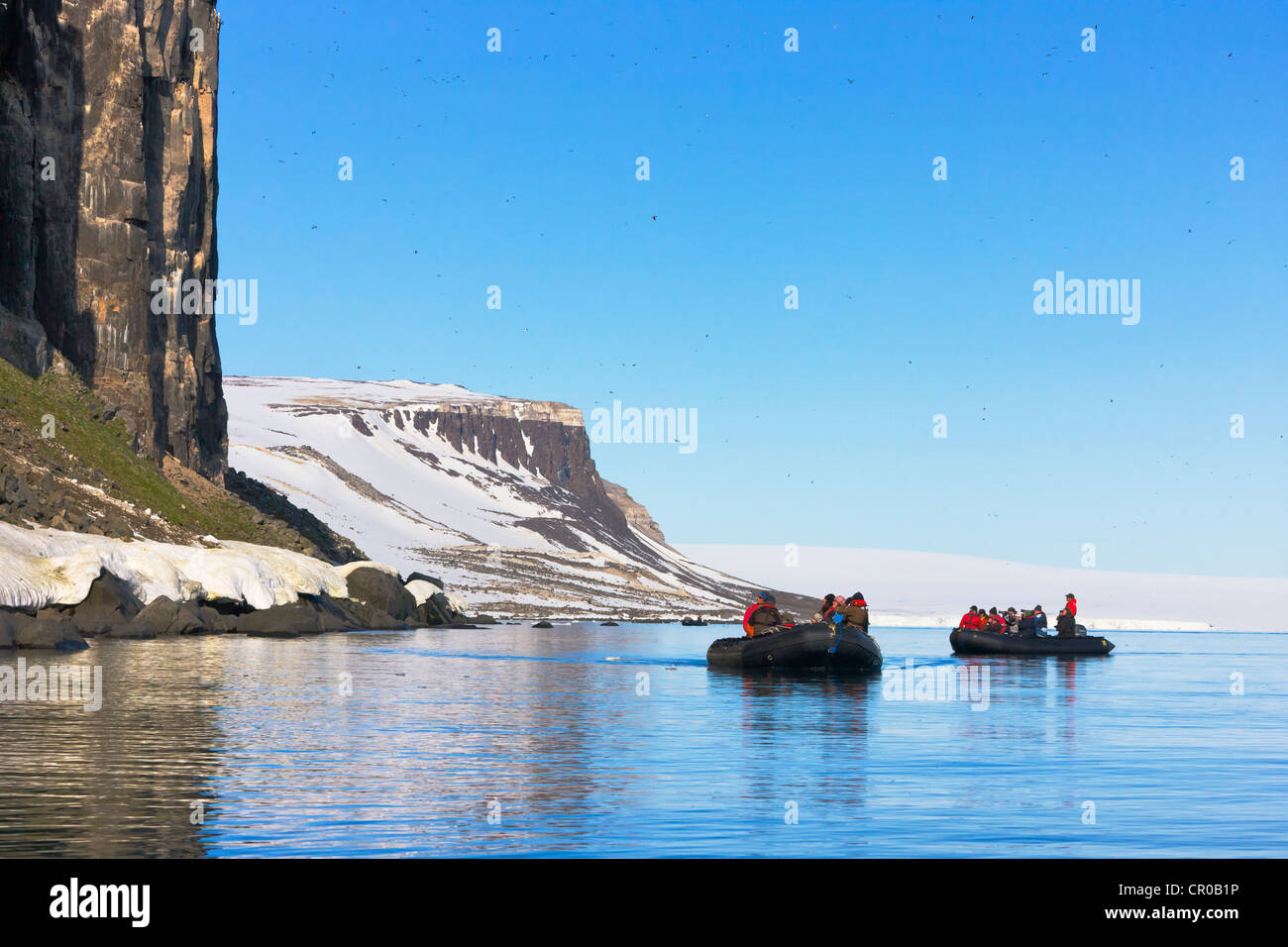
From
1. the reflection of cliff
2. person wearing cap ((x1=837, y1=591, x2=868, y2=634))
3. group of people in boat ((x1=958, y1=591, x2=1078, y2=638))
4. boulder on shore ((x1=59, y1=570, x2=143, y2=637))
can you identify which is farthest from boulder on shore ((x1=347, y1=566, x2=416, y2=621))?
the reflection of cliff

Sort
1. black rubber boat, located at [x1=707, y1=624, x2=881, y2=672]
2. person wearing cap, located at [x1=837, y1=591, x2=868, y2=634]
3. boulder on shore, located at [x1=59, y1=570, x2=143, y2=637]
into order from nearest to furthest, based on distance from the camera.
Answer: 1. black rubber boat, located at [x1=707, y1=624, x2=881, y2=672]
2. person wearing cap, located at [x1=837, y1=591, x2=868, y2=634]
3. boulder on shore, located at [x1=59, y1=570, x2=143, y2=637]

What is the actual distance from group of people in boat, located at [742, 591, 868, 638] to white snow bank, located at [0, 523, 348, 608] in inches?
876

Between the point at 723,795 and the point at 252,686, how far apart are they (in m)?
17.3

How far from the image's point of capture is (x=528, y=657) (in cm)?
5019

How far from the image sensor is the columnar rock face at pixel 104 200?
234 feet

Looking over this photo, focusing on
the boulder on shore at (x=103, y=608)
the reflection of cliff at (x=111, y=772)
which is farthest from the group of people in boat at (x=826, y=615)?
the boulder on shore at (x=103, y=608)

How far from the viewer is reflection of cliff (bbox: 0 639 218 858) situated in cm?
1080

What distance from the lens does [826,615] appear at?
40938 mm

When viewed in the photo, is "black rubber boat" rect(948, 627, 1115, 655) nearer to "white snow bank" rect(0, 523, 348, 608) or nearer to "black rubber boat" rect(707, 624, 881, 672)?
"black rubber boat" rect(707, 624, 881, 672)

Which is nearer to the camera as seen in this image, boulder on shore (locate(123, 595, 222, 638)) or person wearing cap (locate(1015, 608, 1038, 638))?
boulder on shore (locate(123, 595, 222, 638))

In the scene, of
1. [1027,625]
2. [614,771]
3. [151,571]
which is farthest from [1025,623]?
[614,771]

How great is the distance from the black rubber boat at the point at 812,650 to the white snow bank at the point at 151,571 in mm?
22218

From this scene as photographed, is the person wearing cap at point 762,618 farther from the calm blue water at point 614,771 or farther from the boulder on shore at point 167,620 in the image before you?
the boulder on shore at point 167,620
